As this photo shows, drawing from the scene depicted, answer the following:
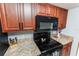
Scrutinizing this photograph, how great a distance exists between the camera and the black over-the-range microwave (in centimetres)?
125

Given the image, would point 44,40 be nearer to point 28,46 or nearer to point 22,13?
point 28,46

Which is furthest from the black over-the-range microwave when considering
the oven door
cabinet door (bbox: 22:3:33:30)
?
cabinet door (bbox: 22:3:33:30)

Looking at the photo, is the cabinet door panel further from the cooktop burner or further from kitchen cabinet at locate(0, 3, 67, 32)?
the cooktop burner

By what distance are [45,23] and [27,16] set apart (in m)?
0.30

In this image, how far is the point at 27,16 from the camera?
1188 mm

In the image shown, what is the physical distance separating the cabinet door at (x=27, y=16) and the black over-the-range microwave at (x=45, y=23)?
0.35ft

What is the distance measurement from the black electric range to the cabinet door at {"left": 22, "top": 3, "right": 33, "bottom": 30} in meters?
0.38

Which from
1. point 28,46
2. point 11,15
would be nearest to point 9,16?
point 11,15

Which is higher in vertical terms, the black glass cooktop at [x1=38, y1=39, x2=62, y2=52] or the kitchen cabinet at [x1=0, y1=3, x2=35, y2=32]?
Answer: the kitchen cabinet at [x1=0, y1=3, x2=35, y2=32]

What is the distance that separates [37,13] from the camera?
1.22 meters

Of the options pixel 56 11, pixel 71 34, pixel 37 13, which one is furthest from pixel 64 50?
pixel 37 13

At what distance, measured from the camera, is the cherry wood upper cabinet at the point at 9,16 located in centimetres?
103

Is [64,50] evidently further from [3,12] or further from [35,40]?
[3,12]

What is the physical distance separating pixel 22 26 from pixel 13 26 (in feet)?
0.41
